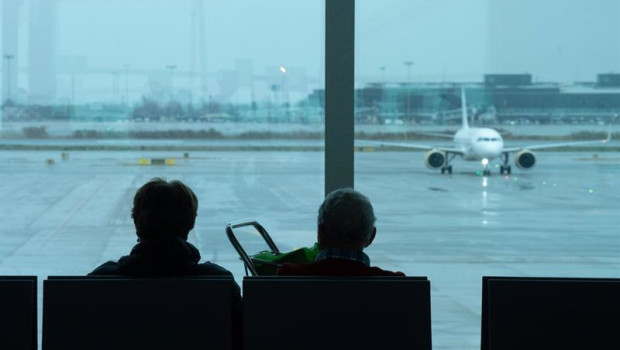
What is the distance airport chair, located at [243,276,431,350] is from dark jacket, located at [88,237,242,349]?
0.56 feet

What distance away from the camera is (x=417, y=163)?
824 inches

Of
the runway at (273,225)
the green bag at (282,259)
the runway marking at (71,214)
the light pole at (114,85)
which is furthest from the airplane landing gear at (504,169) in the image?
the green bag at (282,259)

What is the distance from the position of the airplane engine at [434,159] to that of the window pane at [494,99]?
3.06ft

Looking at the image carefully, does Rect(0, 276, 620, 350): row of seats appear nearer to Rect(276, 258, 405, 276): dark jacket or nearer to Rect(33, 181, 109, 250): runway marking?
Rect(276, 258, 405, 276): dark jacket

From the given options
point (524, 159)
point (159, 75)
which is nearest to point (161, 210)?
point (159, 75)

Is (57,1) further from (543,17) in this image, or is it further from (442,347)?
(543,17)

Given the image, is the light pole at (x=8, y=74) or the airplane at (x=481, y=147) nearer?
the light pole at (x=8, y=74)

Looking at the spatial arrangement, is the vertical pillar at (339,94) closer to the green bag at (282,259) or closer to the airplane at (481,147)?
the green bag at (282,259)

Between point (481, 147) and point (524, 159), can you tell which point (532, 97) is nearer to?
point (524, 159)

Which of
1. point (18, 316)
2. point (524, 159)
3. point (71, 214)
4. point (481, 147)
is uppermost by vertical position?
point (18, 316)

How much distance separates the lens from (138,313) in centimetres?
204

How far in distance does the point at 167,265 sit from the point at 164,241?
0.07 metres

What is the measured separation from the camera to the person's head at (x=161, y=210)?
7.47 ft

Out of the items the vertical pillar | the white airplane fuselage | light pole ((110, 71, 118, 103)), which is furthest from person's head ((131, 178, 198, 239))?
the white airplane fuselage
